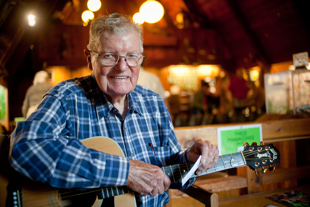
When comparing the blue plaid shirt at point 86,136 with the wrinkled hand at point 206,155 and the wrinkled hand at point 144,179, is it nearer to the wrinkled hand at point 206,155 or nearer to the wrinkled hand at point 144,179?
the wrinkled hand at point 144,179

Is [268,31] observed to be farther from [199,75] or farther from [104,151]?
[104,151]

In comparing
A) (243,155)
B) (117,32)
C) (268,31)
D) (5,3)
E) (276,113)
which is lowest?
(243,155)

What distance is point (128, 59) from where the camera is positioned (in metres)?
1.37

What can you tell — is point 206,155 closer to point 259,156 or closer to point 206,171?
point 206,171

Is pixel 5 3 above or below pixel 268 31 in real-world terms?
below

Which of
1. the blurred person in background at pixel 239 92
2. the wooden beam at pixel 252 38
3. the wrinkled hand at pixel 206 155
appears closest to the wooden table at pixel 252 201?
the wrinkled hand at pixel 206 155

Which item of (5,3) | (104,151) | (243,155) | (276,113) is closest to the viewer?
(104,151)

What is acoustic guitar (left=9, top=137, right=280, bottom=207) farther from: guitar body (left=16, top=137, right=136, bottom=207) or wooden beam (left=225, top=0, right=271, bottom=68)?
wooden beam (left=225, top=0, right=271, bottom=68)

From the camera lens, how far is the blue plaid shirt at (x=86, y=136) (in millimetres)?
1037

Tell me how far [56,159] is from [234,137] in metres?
1.53

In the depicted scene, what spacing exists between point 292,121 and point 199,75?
22.7 ft

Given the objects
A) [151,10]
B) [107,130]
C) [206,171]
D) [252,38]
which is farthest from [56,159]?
[252,38]

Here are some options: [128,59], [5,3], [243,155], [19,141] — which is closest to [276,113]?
[243,155]

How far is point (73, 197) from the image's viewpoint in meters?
1.16
